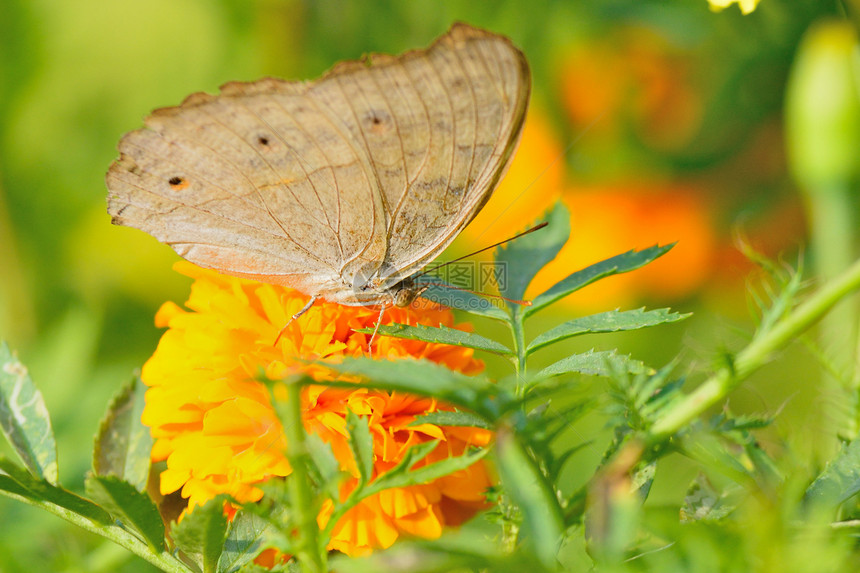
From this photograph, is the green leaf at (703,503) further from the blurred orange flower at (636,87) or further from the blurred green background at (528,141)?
the blurred orange flower at (636,87)

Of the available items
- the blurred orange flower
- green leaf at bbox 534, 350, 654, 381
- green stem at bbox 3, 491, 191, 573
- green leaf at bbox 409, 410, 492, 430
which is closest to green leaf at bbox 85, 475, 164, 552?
green stem at bbox 3, 491, 191, 573

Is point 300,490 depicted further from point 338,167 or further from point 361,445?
point 338,167

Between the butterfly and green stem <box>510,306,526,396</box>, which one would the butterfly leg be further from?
green stem <box>510,306,526,396</box>

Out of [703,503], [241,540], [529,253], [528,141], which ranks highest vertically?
[528,141]

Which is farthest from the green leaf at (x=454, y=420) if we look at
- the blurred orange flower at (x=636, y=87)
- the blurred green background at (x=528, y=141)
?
the blurred orange flower at (x=636, y=87)

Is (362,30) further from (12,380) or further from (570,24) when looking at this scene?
(12,380)

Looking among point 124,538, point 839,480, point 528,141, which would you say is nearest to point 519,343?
point 839,480
